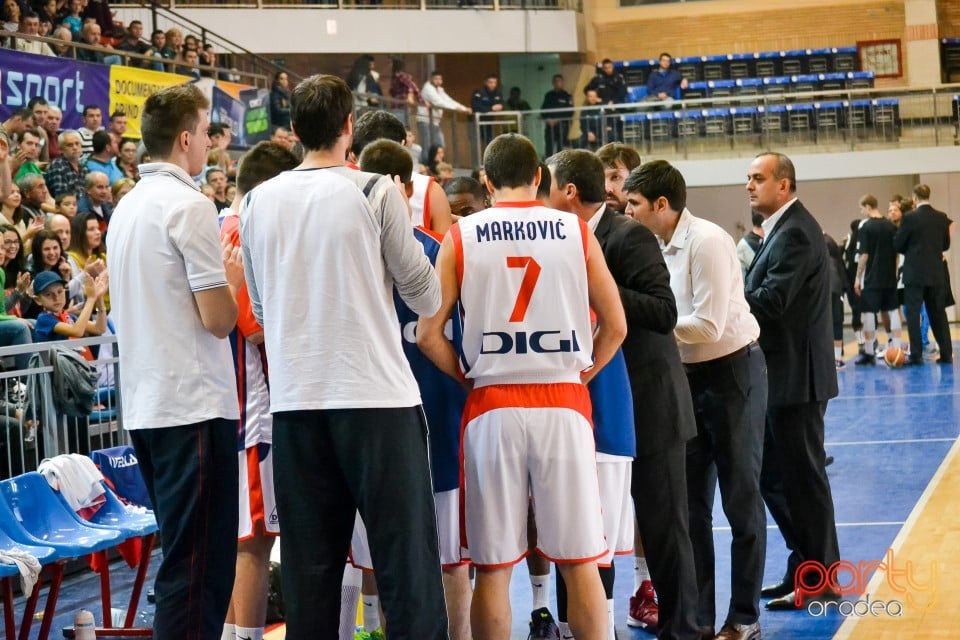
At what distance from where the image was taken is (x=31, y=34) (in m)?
12.4

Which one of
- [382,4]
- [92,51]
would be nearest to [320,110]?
[92,51]

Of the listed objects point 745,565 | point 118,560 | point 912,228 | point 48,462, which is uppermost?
point 912,228

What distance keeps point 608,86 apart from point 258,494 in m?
20.2

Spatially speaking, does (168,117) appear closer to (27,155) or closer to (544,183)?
(544,183)

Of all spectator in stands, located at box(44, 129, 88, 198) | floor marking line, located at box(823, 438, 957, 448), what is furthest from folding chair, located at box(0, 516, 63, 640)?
floor marking line, located at box(823, 438, 957, 448)

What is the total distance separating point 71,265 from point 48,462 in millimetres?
3076

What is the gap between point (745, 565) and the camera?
5.07 m

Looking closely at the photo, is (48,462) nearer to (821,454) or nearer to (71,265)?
(71,265)

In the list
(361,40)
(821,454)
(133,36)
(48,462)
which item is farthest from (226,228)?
(361,40)

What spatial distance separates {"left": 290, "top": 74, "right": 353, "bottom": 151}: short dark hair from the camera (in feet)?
11.8

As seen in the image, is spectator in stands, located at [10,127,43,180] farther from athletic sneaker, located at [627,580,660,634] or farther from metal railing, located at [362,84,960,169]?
metal railing, located at [362,84,960,169]

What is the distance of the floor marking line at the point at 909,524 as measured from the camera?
16.9ft

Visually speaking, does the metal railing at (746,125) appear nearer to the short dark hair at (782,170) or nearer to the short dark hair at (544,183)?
the short dark hair at (782,170)

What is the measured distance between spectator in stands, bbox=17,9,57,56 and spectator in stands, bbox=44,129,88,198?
158 cm
